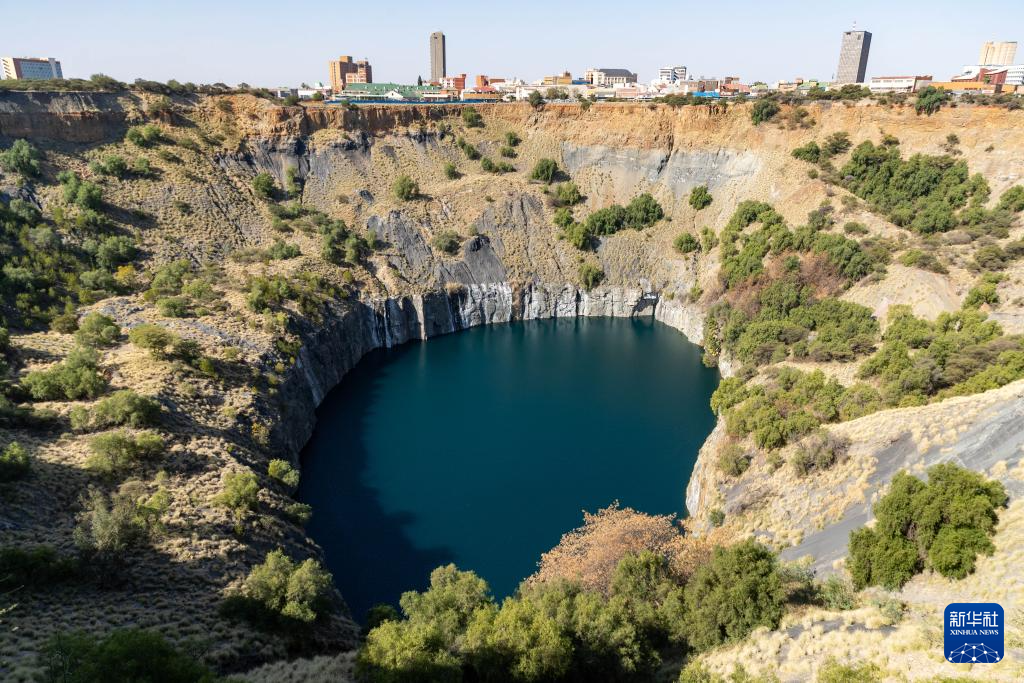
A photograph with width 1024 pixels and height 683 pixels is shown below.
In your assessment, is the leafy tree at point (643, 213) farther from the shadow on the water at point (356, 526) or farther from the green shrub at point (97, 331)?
the green shrub at point (97, 331)

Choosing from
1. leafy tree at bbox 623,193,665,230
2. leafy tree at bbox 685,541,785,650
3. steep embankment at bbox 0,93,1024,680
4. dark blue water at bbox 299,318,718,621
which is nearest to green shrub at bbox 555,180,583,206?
steep embankment at bbox 0,93,1024,680

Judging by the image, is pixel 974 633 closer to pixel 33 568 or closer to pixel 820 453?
pixel 820 453

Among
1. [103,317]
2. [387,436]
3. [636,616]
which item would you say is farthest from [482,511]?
[103,317]

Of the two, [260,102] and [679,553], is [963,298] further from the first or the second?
[260,102]

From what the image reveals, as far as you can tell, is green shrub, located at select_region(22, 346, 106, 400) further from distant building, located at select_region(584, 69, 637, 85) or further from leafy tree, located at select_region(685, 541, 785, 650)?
distant building, located at select_region(584, 69, 637, 85)

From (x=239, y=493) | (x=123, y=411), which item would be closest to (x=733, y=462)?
(x=239, y=493)

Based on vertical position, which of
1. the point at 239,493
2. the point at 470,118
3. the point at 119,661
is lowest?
the point at 239,493

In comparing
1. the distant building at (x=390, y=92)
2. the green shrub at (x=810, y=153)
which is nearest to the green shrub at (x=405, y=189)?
the distant building at (x=390, y=92)
